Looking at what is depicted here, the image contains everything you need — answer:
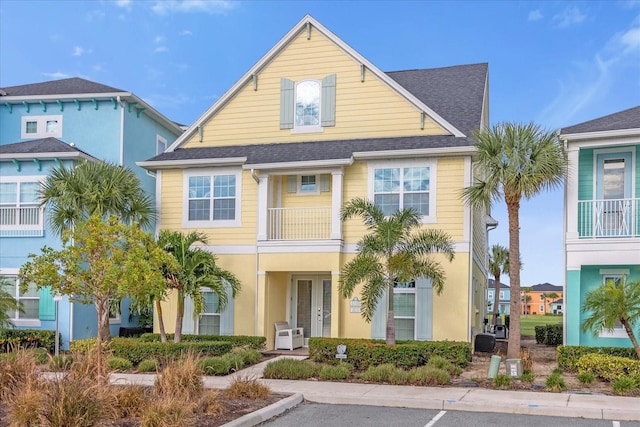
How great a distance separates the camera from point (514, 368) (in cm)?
1381

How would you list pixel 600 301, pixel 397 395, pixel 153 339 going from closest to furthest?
pixel 397 395
pixel 600 301
pixel 153 339

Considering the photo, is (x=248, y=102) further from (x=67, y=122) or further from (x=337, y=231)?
(x=67, y=122)

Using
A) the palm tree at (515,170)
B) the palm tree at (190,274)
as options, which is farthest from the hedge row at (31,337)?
the palm tree at (515,170)

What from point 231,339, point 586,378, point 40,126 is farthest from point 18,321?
point 586,378

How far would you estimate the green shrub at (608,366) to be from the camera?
1352cm

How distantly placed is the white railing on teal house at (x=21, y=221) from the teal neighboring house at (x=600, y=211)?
16.3 metres

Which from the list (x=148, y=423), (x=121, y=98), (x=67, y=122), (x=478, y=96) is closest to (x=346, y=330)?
(x=478, y=96)

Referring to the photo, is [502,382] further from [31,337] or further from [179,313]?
[31,337]

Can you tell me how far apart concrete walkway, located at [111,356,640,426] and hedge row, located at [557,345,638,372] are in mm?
3041

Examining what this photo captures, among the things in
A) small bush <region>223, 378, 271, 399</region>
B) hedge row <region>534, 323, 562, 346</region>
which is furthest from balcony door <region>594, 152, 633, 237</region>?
small bush <region>223, 378, 271, 399</region>

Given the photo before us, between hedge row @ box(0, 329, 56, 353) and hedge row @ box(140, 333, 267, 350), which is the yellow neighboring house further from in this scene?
hedge row @ box(0, 329, 56, 353)

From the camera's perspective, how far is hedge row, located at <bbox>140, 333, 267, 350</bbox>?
18.2m

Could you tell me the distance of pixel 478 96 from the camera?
69.6ft

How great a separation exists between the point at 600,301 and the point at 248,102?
1216 centimetres
